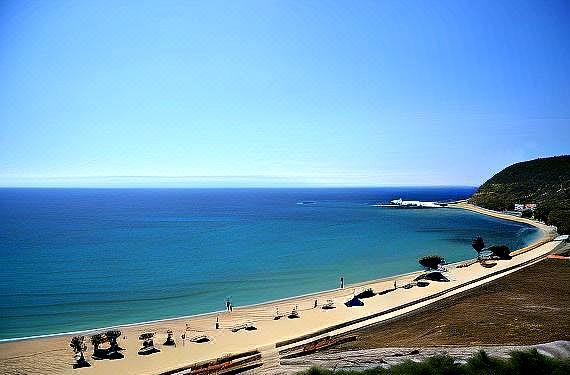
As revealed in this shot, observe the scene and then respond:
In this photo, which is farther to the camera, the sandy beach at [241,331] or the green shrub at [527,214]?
the green shrub at [527,214]

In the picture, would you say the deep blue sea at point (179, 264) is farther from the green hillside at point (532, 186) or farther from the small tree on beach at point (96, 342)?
the green hillside at point (532, 186)

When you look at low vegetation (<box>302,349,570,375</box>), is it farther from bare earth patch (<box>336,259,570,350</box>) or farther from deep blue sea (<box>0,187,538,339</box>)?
deep blue sea (<box>0,187,538,339</box>)

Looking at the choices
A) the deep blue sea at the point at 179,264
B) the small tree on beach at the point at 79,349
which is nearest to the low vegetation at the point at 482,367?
the small tree on beach at the point at 79,349

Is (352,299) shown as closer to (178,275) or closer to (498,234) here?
(178,275)

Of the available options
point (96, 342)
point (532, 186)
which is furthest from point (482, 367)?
point (532, 186)

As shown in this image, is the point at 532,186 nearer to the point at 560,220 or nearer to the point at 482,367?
the point at 560,220

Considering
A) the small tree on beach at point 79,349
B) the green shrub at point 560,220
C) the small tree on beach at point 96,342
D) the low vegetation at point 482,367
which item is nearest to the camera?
the low vegetation at point 482,367

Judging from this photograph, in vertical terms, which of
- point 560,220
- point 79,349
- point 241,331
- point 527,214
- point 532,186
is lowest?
point 241,331
